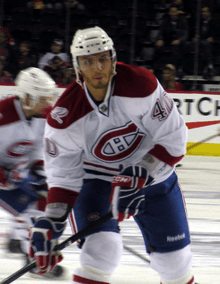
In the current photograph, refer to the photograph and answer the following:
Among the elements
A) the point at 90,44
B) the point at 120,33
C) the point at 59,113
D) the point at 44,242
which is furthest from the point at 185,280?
the point at 120,33

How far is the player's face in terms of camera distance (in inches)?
67.8

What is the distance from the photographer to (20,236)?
2854 millimetres

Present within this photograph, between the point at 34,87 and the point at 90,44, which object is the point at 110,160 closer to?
the point at 90,44

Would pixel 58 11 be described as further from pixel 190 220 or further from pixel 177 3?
pixel 190 220

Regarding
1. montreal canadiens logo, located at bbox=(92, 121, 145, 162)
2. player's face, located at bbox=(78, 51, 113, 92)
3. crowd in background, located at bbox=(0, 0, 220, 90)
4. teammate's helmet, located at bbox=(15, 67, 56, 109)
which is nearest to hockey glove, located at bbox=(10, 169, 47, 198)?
teammate's helmet, located at bbox=(15, 67, 56, 109)

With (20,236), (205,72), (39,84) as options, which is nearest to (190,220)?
(20,236)

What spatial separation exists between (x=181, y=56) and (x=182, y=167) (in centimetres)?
180

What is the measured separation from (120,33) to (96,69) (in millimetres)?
5674

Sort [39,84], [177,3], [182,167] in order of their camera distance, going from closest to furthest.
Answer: [39,84] < [182,167] < [177,3]

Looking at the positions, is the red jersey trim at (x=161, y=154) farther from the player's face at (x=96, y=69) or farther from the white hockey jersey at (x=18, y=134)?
the white hockey jersey at (x=18, y=134)

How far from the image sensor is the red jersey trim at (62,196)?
1.80 meters

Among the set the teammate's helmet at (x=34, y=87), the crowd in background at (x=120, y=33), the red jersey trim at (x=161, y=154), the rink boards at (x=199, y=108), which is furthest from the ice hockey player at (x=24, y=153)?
the rink boards at (x=199, y=108)

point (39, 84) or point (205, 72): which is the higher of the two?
point (39, 84)

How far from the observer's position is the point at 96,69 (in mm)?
1726
